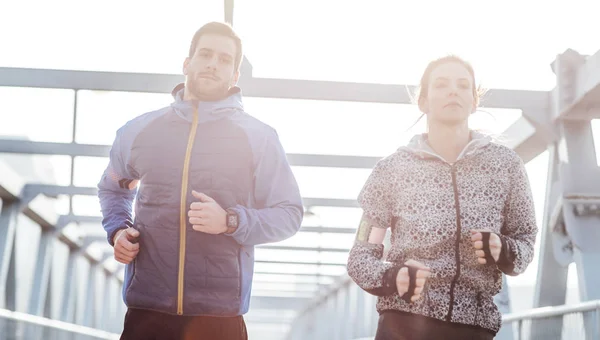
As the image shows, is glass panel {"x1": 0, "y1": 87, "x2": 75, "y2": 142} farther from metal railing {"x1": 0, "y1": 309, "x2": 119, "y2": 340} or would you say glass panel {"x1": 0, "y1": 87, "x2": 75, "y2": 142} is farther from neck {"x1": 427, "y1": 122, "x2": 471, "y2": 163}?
neck {"x1": 427, "y1": 122, "x2": 471, "y2": 163}

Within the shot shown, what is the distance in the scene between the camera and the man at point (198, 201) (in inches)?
108

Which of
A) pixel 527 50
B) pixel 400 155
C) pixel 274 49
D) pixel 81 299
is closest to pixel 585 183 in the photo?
pixel 527 50

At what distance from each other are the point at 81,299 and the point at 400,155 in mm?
17108

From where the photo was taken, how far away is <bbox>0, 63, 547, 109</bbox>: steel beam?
26.0ft

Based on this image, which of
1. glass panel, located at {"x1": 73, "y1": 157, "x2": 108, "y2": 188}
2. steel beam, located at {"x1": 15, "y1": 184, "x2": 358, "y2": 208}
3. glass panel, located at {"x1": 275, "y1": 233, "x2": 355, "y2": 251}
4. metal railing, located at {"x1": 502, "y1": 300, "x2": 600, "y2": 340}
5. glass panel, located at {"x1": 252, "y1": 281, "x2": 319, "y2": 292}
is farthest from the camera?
glass panel, located at {"x1": 252, "y1": 281, "x2": 319, "y2": 292}

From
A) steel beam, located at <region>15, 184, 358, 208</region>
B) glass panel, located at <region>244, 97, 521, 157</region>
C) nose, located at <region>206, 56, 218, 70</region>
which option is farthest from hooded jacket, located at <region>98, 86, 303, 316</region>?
steel beam, located at <region>15, 184, 358, 208</region>

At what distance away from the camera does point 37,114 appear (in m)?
9.51

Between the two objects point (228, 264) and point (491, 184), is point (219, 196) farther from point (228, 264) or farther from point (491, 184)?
point (491, 184)

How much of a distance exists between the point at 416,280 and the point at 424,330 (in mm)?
226

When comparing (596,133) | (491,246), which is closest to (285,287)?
(596,133)

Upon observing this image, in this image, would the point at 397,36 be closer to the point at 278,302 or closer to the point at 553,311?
the point at 553,311

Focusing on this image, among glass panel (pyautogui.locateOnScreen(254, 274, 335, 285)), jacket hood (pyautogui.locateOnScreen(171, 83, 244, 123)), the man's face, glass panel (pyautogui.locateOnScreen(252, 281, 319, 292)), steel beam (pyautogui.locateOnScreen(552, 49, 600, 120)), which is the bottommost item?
glass panel (pyautogui.locateOnScreen(252, 281, 319, 292))

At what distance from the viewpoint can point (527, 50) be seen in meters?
7.01

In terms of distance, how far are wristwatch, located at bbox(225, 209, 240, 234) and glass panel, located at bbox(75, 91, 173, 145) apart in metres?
5.79
